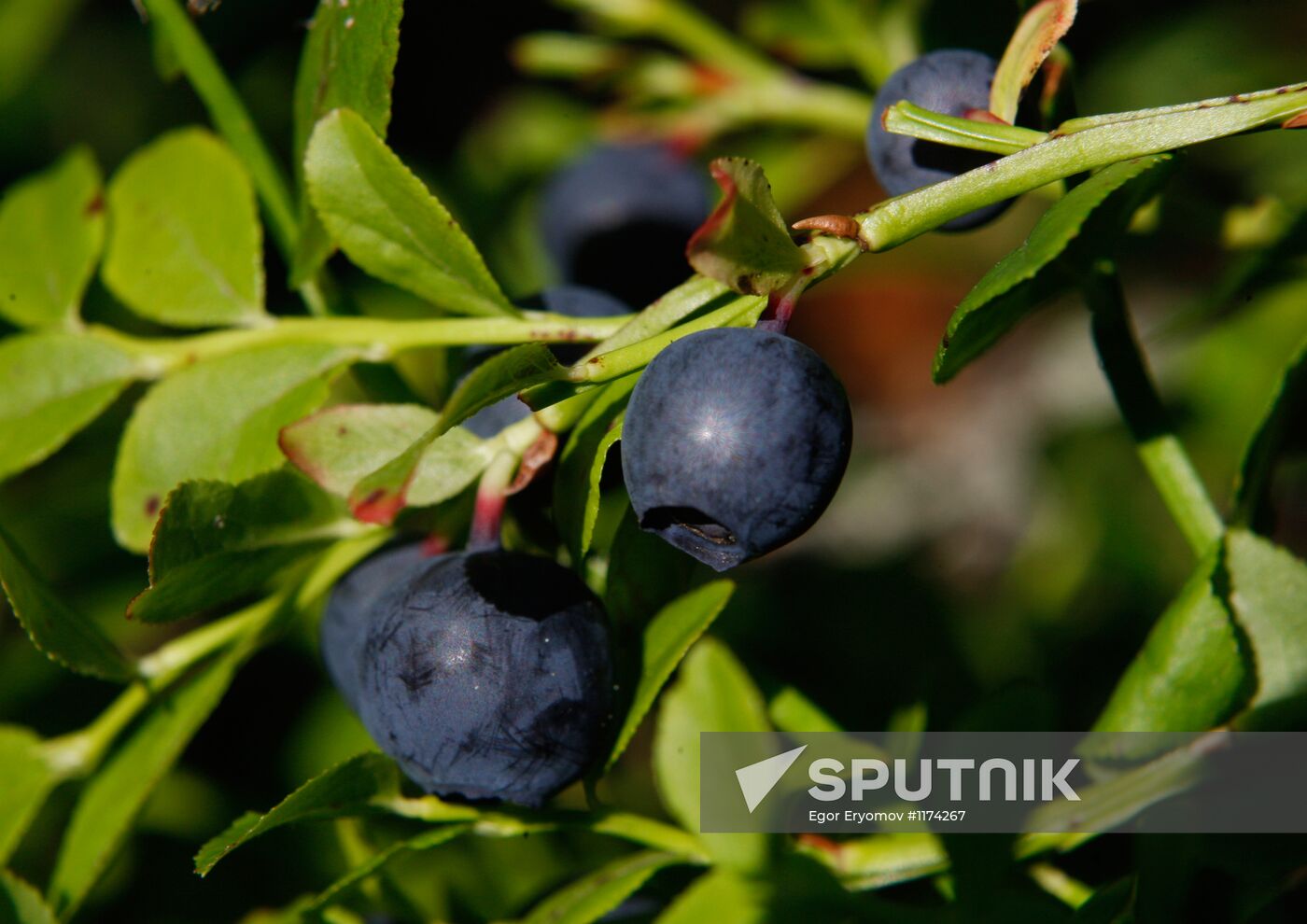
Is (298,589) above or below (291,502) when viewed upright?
below

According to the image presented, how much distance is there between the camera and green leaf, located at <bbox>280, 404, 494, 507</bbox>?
2.68 ft

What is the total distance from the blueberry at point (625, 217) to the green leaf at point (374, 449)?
1.87 feet

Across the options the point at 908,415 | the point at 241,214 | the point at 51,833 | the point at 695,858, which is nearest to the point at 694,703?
the point at 695,858

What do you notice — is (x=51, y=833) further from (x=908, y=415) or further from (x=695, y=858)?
(x=908, y=415)

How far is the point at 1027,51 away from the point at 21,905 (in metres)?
1.00

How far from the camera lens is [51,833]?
1.87 metres

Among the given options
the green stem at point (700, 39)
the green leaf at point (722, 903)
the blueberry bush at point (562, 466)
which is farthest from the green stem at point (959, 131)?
the green stem at point (700, 39)

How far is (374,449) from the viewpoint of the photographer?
83 centimetres

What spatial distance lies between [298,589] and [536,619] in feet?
0.95

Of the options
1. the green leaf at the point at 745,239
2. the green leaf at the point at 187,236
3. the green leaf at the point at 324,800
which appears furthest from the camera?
the green leaf at the point at 187,236

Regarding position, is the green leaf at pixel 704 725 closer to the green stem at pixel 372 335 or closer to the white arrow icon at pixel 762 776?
the white arrow icon at pixel 762 776

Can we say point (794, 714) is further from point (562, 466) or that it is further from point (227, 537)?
point (227, 537)

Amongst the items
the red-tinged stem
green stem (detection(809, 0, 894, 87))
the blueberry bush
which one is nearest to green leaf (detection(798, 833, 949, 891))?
the blueberry bush

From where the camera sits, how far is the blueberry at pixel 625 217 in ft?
4.62
